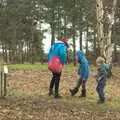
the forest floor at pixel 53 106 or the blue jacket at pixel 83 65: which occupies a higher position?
the blue jacket at pixel 83 65

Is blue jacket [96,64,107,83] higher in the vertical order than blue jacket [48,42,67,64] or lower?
lower

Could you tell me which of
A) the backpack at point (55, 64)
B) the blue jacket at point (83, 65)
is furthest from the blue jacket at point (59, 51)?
the blue jacket at point (83, 65)

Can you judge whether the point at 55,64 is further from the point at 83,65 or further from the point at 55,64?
the point at 83,65

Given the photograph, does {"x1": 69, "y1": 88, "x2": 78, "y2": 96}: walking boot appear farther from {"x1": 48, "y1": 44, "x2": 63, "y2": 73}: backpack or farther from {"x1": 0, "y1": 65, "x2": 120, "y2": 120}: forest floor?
{"x1": 48, "y1": 44, "x2": 63, "y2": 73}: backpack

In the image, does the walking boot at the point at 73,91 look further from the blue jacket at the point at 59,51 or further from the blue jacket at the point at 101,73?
the blue jacket at the point at 101,73

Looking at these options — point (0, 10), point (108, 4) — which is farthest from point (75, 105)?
point (0, 10)

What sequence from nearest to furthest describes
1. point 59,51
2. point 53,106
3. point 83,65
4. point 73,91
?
point 53,106
point 59,51
point 83,65
point 73,91

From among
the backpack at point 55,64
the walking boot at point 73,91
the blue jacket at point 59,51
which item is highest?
the blue jacket at point 59,51

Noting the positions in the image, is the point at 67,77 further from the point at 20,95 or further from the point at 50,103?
the point at 50,103

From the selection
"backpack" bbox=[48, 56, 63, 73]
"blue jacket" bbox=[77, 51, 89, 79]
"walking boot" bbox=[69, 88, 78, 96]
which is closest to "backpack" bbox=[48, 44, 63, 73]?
"backpack" bbox=[48, 56, 63, 73]

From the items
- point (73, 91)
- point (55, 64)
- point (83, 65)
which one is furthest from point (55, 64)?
point (73, 91)

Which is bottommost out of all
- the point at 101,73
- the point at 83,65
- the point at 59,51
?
the point at 101,73

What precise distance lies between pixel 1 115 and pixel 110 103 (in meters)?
4.02

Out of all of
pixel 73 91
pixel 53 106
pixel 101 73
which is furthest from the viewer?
pixel 73 91
